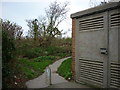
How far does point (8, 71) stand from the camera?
20.8 feet

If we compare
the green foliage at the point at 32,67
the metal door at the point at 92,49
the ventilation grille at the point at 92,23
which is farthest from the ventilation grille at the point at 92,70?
the green foliage at the point at 32,67

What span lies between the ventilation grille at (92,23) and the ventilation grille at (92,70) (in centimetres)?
128

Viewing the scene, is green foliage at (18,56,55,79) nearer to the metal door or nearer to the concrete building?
the concrete building

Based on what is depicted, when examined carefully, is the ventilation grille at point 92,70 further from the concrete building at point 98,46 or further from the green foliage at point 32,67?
the green foliage at point 32,67

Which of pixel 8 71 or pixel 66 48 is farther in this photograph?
pixel 66 48

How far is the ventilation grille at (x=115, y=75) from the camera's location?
5.74 meters

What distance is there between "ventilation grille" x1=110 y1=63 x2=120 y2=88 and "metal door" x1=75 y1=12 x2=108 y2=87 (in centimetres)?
25

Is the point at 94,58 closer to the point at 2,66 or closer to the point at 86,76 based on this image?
the point at 86,76

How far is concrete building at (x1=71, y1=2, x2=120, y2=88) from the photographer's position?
580 cm

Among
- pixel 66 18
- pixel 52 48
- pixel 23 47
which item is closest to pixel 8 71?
pixel 23 47

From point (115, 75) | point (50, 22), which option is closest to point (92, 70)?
point (115, 75)

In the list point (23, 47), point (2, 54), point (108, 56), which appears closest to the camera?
point (108, 56)

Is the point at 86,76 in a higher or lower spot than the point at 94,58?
lower

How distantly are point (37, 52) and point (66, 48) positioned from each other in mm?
3313
